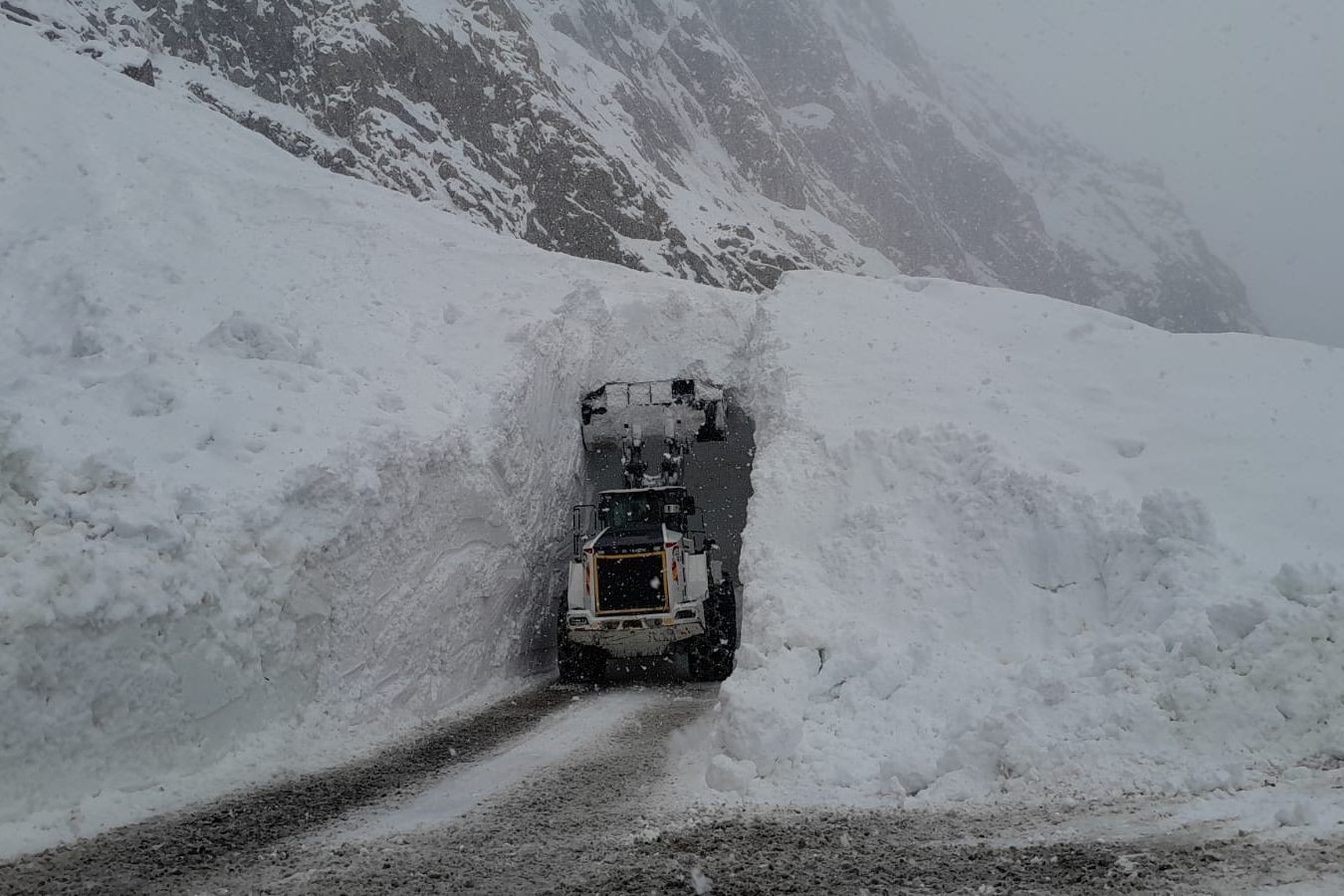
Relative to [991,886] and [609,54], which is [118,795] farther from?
[609,54]

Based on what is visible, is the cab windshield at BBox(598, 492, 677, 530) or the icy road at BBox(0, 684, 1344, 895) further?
the cab windshield at BBox(598, 492, 677, 530)

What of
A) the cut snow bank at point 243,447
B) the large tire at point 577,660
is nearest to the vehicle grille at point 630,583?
the large tire at point 577,660

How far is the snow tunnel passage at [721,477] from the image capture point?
21516 millimetres

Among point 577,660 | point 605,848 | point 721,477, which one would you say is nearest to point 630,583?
point 577,660

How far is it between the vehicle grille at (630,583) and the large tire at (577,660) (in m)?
0.86

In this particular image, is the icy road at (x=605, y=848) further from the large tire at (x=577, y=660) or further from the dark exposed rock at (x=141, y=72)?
the dark exposed rock at (x=141, y=72)

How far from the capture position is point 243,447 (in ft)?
33.0

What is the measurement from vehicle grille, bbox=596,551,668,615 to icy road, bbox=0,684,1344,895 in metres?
5.49

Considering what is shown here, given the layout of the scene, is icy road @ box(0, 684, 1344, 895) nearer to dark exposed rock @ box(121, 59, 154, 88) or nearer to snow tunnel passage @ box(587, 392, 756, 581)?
snow tunnel passage @ box(587, 392, 756, 581)

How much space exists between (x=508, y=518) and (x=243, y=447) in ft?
17.4

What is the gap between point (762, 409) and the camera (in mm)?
17188

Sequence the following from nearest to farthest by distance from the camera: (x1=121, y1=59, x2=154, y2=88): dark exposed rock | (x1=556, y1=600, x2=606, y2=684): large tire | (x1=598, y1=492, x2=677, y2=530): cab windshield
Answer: (x1=556, y1=600, x2=606, y2=684): large tire < (x1=598, y1=492, x2=677, y2=530): cab windshield < (x1=121, y1=59, x2=154, y2=88): dark exposed rock

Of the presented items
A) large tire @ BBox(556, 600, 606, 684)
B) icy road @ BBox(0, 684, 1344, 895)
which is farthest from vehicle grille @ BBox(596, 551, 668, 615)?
icy road @ BBox(0, 684, 1344, 895)

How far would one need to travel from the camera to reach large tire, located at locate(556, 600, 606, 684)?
46.9ft
